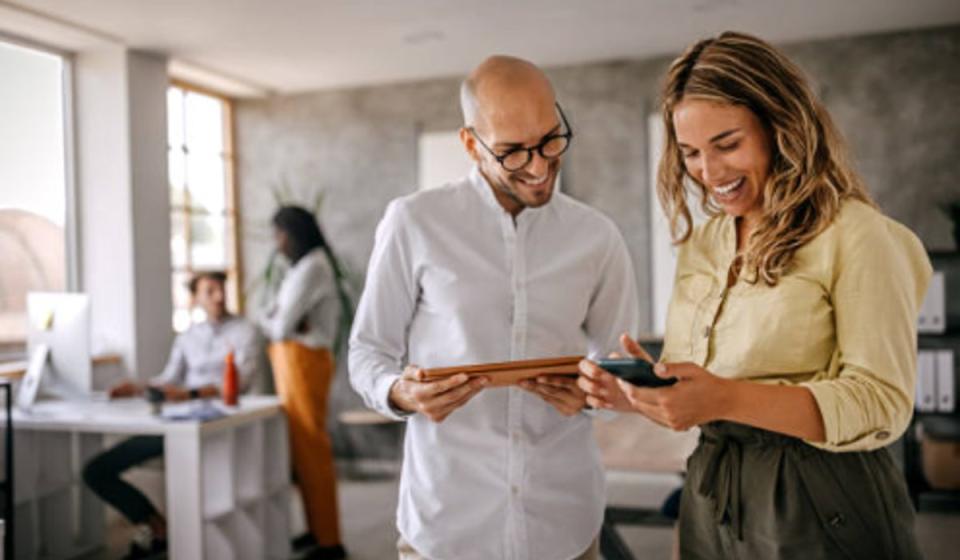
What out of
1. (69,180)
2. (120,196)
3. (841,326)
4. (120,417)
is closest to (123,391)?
(120,417)

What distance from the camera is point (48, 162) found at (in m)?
5.37

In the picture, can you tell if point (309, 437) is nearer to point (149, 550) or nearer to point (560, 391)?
point (149, 550)

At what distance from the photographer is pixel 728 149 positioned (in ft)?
4.39

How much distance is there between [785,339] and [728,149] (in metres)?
0.29

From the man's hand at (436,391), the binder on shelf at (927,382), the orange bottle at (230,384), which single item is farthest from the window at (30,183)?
the binder on shelf at (927,382)

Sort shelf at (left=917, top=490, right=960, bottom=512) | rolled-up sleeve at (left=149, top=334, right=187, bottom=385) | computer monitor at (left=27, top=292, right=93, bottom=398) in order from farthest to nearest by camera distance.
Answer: shelf at (left=917, top=490, right=960, bottom=512) → rolled-up sleeve at (left=149, top=334, right=187, bottom=385) → computer monitor at (left=27, top=292, right=93, bottom=398)

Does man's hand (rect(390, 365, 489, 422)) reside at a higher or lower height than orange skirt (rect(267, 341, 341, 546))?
higher

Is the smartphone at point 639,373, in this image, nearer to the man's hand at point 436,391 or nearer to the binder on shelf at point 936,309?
the man's hand at point 436,391

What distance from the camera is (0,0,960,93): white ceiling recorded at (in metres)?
4.70

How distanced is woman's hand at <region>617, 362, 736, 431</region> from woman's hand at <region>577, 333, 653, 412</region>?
82 mm

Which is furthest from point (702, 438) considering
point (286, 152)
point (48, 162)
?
point (286, 152)

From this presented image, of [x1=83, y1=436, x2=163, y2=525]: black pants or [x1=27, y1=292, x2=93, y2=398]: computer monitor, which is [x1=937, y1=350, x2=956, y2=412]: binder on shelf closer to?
[x1=83, y1=436, x2=163, y2=525]: black pants

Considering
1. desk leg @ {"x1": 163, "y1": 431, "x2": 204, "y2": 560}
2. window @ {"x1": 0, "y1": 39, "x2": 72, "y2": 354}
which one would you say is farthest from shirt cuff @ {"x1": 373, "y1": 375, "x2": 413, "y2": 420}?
window @ {"x1": 0, "y1": 39, "x2": 72, "y2": 354}

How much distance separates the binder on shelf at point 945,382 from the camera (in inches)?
197
